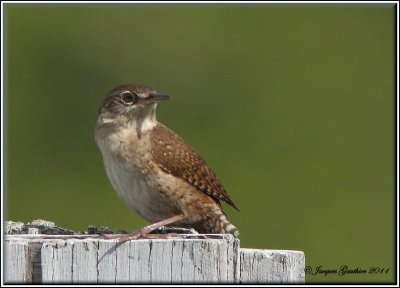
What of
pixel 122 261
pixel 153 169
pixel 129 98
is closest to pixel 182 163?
pixel 153 169

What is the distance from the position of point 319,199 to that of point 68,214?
3.21 m

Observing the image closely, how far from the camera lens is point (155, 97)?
9.52 metres

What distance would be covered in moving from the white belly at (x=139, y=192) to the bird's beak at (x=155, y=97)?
0.53 metres

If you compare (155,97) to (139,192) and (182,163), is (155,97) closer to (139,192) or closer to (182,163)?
(182,163)

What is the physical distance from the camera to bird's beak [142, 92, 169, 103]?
945cm

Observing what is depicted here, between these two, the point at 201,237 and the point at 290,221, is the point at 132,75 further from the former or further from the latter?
the point at 201,237

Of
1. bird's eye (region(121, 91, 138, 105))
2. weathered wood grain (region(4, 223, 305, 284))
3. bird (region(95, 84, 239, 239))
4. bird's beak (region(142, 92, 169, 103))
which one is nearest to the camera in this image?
weathered wood grain (region(4, 223, 305, 284))

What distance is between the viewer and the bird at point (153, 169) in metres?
9.29

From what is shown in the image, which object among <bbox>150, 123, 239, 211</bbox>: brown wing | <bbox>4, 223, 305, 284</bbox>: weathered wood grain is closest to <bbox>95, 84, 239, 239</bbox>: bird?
<bbox>150, 123, 239, 211</bbox>: brown wing

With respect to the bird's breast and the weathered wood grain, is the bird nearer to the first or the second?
the bird's breast

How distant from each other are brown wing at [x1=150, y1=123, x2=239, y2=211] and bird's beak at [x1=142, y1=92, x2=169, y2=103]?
0.26 metres

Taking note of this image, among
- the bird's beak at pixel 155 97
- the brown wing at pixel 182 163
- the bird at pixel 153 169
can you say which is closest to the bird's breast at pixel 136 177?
the bird at pixel 153 169

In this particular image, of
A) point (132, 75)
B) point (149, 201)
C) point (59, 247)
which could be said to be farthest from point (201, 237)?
point (132, 75)

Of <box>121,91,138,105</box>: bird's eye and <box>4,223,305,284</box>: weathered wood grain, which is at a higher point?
<box>121,91,138,105</box>: bird's eye
